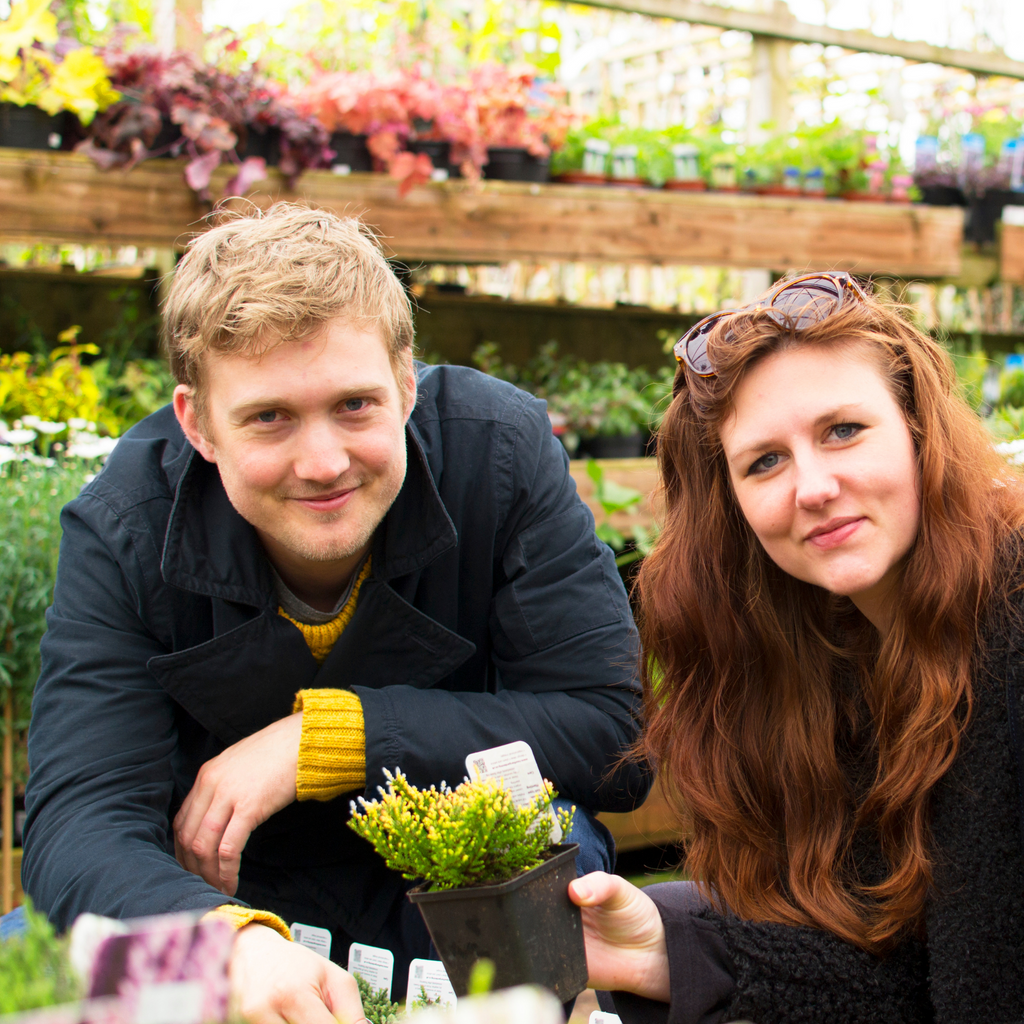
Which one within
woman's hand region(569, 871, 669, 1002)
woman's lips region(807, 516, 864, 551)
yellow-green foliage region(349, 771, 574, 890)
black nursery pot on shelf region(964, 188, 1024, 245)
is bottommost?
woman's hand region(569, 871, 669, 1002)

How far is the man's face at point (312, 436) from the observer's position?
4.80 ft

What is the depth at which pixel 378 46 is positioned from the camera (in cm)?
577

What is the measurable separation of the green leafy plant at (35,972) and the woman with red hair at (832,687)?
0.61 metres

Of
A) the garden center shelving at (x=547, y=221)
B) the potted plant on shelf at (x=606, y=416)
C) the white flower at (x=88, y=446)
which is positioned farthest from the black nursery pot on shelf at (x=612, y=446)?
the white flower at (x=88, y=446)

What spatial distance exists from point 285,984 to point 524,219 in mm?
3221

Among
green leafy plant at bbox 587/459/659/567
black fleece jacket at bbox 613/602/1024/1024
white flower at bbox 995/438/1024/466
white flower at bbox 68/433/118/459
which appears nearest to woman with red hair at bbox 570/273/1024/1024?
black fleece jacket at bbox 613/602/1024/1024

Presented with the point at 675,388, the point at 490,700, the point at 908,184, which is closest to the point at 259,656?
the point at 490,700

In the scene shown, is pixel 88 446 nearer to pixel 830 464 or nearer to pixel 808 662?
pixel 808 662

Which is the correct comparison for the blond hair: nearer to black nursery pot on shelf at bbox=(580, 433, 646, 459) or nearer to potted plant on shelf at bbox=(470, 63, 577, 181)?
potted plant on shelf at bbox=(470, 63, 577, 181)

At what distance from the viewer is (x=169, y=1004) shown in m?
0.50

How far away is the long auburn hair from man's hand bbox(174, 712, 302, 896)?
554 mm

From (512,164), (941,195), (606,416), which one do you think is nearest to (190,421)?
(512,164)

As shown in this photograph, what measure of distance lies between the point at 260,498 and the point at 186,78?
2.40m

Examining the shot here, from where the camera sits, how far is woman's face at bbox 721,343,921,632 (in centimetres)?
125
